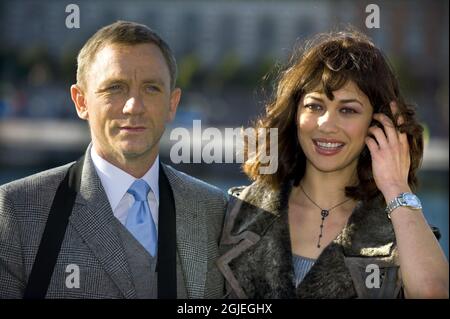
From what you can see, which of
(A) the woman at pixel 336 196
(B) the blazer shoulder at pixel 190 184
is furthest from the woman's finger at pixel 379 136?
(B) the blazer shoulder at pixel 190 184

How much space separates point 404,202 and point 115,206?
755 mm

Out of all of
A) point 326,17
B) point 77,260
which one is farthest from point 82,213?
point 326,17

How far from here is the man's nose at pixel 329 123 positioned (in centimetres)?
217

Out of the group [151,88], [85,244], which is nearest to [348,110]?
[151,88]

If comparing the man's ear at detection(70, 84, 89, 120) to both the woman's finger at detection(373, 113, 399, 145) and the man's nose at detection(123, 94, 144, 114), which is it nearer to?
the man's nose at detection(123, 94, 144, 114)

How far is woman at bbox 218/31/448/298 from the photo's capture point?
2.11m

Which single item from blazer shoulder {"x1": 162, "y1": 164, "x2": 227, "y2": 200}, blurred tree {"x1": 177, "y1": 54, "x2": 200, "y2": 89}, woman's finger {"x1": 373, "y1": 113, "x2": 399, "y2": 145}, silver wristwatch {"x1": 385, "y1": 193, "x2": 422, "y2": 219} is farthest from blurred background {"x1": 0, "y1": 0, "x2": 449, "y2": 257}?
silver wristwatch {"x1": 385, "y1": 193, "x2": 422, "y2": 219}

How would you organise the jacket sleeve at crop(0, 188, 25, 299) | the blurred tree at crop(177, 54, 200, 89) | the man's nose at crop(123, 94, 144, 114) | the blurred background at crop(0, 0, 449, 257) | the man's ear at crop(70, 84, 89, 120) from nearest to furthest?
the jacket sleeve at crop(0, 188, 25, 299) < the man's nose at crop(123, 94, 144, 114) < the man's ear at crop(70, 84, 89, 120) < the blurred background at crop(0, 0, 449, 257) < the blurred tree at crop(177, 54, 200, 89)

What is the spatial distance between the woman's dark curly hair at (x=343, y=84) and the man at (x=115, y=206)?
0.34m

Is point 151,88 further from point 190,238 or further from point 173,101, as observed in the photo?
point 190,238

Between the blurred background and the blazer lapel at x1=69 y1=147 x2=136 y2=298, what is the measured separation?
1859cm

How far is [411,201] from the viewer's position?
80.5 inches

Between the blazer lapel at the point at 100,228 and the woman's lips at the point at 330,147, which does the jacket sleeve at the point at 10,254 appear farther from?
the woman's lips at the point at 330,147

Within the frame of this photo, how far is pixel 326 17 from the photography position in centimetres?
3409
